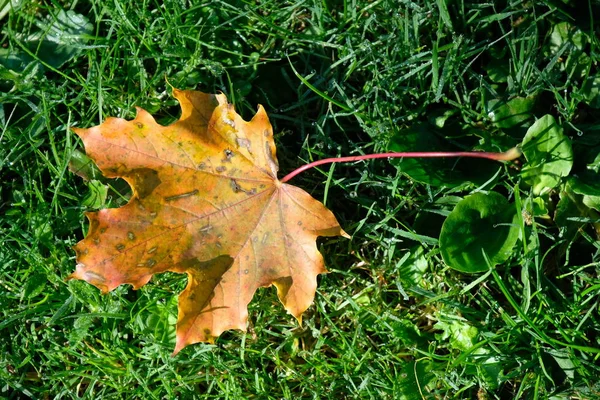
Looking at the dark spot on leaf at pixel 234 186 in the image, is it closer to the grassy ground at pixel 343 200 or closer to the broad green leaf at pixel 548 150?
the grassy ground at pixel 343 200

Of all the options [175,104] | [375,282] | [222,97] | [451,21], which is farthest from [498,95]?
[175,104]

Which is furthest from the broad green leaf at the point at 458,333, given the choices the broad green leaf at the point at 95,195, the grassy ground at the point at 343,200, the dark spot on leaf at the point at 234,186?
the broad green leaf at the point at 95,195

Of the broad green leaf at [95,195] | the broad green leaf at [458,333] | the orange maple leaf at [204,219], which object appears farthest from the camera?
the broad green leaf at [95,195]

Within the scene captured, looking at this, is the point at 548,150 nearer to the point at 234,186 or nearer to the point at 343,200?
the point at 343,200

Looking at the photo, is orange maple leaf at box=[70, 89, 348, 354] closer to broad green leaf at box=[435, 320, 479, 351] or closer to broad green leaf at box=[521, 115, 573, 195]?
broad green leaf at box=[435, 320, 479, 351]

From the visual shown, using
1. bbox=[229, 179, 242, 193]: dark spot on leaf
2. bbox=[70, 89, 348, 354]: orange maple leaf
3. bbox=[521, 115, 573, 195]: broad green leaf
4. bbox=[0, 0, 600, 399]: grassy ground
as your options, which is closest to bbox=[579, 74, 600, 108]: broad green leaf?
bbox=[0, 0, 600, 399]: grassy ground

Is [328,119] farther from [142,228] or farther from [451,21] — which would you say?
[142,228]
